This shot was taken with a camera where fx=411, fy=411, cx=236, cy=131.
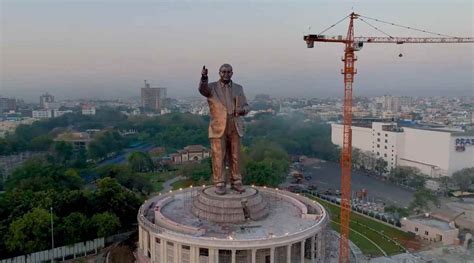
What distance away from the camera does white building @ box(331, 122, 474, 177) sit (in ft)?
141

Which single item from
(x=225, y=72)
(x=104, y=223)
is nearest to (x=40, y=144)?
(x=104, y=223)

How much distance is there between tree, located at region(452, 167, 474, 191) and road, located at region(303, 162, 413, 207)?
4318 mm

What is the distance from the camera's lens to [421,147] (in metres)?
45.9

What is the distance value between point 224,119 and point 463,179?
95.1ft

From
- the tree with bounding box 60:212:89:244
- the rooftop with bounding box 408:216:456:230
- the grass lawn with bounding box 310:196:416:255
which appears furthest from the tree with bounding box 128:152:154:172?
the rooftop with bounding box 408:216:456:230

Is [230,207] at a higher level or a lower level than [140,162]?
higher

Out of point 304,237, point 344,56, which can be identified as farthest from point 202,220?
point 344,56

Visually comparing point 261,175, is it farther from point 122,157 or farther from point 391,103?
point 391,103

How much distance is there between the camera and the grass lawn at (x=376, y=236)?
24.1m

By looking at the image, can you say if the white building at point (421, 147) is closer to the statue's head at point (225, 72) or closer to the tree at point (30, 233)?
the statue's head at point (225, 72)

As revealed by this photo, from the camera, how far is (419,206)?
2967cm

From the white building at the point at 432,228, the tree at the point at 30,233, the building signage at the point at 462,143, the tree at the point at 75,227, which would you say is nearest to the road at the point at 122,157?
the tree at the point at 75,227

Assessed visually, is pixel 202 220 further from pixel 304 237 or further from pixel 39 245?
pixel 39 245

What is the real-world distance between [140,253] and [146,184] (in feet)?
48.4
